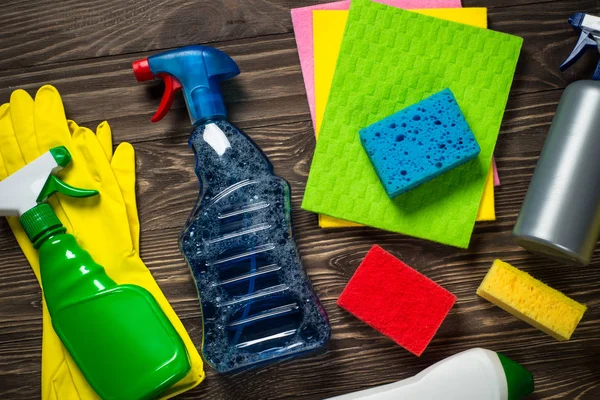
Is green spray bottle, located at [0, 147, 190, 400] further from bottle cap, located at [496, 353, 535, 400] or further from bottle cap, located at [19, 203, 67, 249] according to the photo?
bottle cap, located at [496, 353, 535, 400]

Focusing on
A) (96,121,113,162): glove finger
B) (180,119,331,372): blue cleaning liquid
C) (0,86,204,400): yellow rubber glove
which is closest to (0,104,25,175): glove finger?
(0,86,204,400): yellow rubber glove

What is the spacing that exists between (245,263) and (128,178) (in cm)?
19

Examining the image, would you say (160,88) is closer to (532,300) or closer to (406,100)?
(406,100)

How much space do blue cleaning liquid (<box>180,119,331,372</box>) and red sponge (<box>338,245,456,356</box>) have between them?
0.19 ft

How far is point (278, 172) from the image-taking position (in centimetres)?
80

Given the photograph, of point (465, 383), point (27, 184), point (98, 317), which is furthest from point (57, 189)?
point (465, 383)

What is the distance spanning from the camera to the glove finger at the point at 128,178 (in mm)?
782

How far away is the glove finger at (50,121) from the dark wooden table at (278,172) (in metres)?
0.02

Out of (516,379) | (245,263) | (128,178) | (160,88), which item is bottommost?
(516,379)

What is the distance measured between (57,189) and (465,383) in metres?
0.56

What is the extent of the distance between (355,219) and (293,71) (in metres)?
0.22

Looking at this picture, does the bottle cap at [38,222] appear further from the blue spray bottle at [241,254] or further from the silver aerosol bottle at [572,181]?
the silver aerosol bottle at [572,181]

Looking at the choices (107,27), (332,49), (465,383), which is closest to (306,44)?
(332,49)

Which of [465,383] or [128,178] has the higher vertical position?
[128,178]
